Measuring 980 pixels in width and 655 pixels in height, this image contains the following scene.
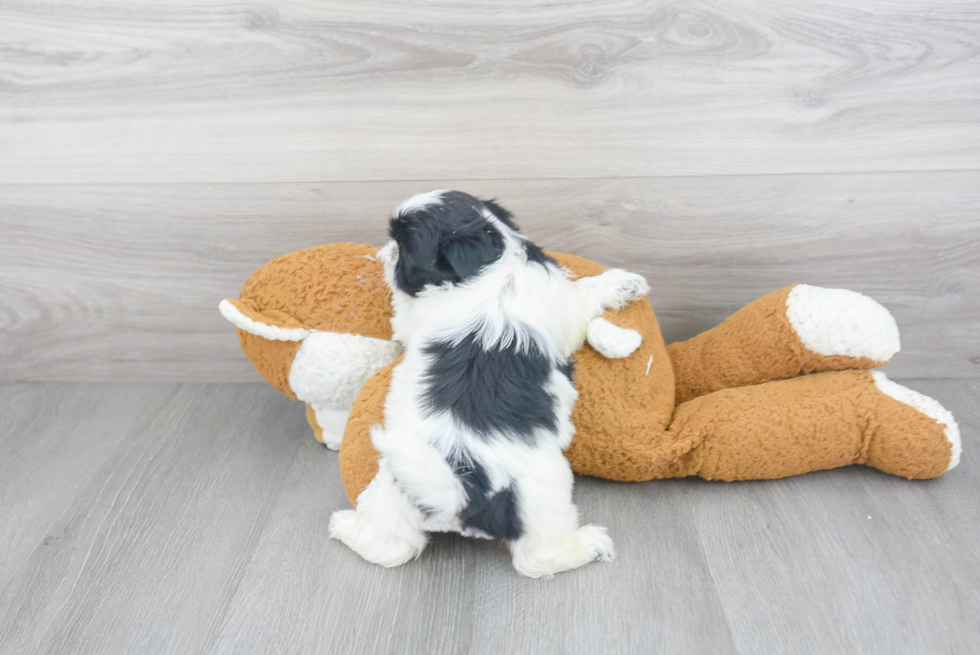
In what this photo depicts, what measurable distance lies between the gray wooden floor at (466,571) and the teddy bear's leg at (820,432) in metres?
0.06

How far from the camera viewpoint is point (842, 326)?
1267 mm

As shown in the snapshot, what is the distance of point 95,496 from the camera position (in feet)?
A: 4.45

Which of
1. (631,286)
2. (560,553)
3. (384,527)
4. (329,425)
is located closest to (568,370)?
(631,286)

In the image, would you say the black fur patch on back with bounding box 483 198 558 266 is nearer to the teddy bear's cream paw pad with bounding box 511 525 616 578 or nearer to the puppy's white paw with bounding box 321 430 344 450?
the teddy bear's cream paw pad with bounding box 511 525 616 578

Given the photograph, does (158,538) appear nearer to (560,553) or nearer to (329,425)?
(329,425)

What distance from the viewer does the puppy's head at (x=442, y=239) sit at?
1.04m

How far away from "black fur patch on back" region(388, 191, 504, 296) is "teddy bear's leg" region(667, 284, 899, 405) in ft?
1.92

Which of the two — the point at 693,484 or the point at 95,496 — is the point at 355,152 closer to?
the point at 95,496

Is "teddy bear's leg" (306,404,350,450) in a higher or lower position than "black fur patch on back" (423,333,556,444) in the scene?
lower

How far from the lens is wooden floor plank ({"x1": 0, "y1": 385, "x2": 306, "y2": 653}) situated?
3.45 feet

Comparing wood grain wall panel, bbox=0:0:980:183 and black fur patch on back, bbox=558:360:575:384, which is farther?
wood grain wall panel, bbox=0:0:980:183

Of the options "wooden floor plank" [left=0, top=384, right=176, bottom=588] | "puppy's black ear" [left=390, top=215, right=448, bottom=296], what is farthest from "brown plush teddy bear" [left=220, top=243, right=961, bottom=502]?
"wooden floor plank" [left=0, top=384, right=176, bottom=588]

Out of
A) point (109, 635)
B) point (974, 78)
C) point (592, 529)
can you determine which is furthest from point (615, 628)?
point (974, 78)

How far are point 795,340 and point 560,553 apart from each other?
0.64 meters
